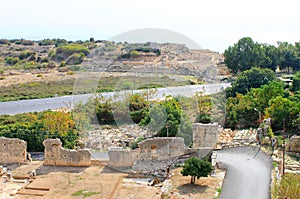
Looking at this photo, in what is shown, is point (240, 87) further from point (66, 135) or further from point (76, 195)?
point (76, 195)

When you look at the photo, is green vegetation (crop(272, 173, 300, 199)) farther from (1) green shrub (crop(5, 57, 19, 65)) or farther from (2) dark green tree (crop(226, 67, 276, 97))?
(1) green shrub (crop(5, 57, 19, 65))

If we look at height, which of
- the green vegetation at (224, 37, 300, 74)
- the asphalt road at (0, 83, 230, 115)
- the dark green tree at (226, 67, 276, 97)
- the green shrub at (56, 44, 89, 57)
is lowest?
the asphalt road at (0, 83, 230, 115)

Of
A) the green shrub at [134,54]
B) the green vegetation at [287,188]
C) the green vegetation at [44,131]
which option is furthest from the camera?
the green shrub at [134,54]

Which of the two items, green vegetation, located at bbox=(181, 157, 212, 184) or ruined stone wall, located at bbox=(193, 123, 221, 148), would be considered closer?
green vegetation, located at bbox=(181, 157, 212, 184)

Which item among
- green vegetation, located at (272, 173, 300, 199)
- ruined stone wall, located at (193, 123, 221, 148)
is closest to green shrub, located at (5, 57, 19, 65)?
ruined stone wall, located at (193, 123, 221, 148)

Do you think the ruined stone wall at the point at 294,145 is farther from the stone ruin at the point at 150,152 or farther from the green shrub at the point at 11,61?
the green shrub at the point at 11,61

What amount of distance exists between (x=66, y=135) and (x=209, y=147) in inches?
330

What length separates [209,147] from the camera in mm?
17562

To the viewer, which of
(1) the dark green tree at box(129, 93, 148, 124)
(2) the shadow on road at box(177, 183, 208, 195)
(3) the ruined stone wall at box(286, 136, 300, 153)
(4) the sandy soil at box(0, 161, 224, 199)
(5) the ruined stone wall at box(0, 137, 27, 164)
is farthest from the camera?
(1) the dark green tree at box(129, 93, 148, 124)

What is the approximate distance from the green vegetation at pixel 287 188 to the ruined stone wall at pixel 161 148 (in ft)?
16.6

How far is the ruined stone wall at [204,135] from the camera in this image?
17.4 meters

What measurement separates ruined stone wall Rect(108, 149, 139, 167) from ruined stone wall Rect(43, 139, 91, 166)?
4.14 feet

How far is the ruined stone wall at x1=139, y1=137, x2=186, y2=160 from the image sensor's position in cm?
1738

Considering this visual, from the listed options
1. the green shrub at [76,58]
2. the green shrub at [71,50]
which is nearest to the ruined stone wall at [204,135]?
the green shrub at [76,58]
